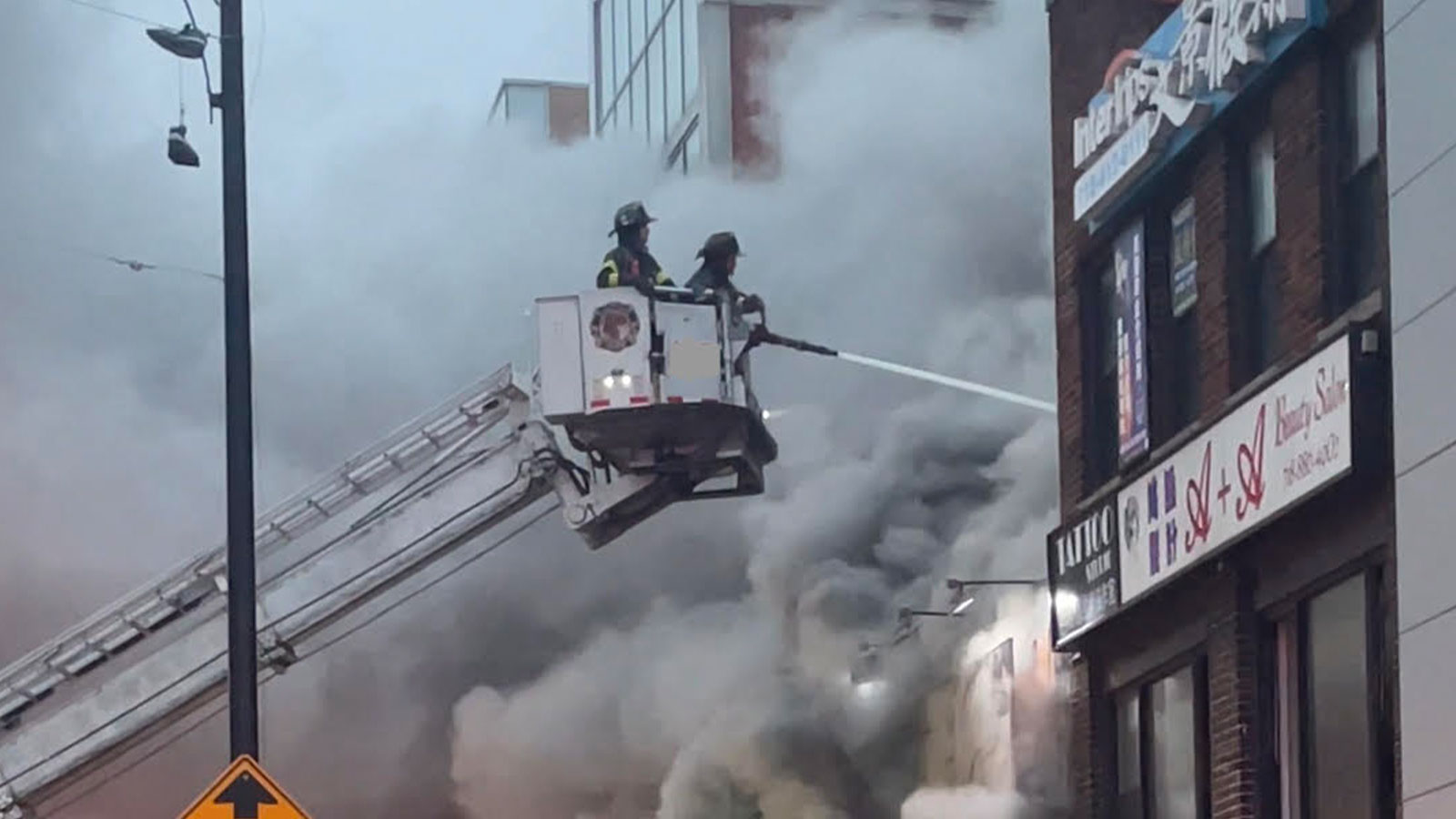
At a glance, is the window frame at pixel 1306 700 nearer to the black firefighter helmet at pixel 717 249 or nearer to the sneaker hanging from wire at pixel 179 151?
the black firefighter helmet at pixel 717 249

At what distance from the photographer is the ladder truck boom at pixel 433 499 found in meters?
18.7

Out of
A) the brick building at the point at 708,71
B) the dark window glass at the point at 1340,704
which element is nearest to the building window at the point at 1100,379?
the dark window glass at the point at 1340,704

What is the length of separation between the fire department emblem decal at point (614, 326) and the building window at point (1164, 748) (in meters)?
4.07

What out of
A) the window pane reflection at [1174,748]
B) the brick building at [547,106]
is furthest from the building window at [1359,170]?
the brick building at [547,106]

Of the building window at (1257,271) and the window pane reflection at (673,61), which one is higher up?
the window pane reflection at (673,61)

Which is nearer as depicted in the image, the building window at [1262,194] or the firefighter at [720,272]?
the building window at [1262,194]

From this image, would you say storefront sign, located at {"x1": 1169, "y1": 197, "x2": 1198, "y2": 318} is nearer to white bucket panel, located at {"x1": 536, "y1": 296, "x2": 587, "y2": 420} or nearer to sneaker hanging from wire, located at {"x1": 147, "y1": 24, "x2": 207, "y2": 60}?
white bucket panel, located at {"x1": 536, "y1": 296, "x2": 587, "y2": 420}

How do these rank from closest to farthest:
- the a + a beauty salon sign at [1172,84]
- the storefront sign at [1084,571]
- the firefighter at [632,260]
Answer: the a + a beauty salon sign at [1172,84]
the storefront sign at [1084,571]
the firefighter at [632,260]

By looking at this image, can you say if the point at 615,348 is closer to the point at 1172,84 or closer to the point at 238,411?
the point at 1172,84

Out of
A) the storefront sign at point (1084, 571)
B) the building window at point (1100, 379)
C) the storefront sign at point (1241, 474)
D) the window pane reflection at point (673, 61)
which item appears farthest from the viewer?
the window pane reflection at point (673, 61)

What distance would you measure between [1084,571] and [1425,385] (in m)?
4.93

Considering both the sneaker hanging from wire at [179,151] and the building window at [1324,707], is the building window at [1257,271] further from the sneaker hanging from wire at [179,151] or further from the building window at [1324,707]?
the sneaker hanging from wire at [179,151]

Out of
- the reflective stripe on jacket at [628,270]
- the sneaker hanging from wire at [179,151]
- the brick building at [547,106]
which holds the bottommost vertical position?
the sneaker hanging from wire at [179,151]

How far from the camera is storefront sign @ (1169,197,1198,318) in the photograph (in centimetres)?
1606
